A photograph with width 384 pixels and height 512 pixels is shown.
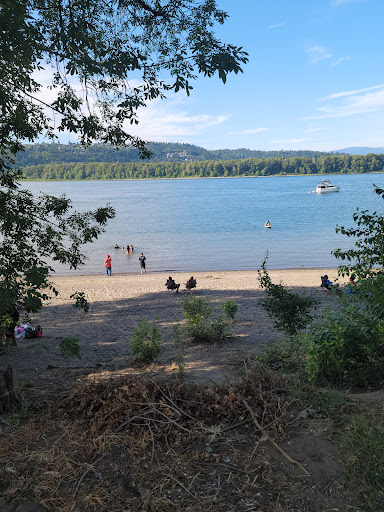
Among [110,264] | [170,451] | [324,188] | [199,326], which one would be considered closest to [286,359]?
[170,451]

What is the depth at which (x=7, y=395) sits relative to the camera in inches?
185

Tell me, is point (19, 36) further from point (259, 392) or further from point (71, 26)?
point (259, 392)

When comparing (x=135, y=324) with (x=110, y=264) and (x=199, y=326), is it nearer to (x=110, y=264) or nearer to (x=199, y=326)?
(x=199, y=326)

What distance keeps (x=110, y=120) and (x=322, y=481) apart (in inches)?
228

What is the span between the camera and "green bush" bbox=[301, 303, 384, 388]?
498cm

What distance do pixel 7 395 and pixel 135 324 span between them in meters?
9.91

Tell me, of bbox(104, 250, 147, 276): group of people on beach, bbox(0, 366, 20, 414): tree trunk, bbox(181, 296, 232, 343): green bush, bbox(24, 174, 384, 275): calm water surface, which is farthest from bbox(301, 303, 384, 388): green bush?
bbox(24, 174, 384, 275): calm water surface

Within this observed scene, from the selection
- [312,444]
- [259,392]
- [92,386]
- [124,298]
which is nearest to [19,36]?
[92,386]

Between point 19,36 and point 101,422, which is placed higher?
point 19,36

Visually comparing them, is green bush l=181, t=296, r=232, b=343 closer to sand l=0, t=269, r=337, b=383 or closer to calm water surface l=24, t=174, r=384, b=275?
sand l=0, t=269, r=337, b=383

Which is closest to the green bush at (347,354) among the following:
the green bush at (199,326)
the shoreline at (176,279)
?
the green bush at (199,326)

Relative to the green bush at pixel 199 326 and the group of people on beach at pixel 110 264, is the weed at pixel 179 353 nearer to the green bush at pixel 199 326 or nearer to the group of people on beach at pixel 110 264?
the green bush at pixel 199 326

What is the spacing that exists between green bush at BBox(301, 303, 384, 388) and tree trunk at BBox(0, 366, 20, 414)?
347 centimetres

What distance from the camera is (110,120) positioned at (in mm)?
6688
